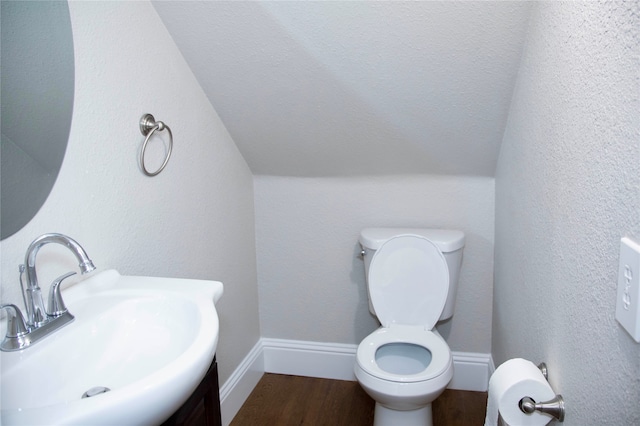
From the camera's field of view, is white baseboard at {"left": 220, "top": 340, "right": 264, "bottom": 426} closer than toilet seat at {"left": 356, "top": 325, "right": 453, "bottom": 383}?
No

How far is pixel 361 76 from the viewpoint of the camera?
1.68 m

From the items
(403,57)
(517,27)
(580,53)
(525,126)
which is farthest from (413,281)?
(580,53)

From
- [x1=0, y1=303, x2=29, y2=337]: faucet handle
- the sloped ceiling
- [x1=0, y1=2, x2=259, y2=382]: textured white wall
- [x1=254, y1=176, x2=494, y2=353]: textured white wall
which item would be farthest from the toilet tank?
[x1=0, y1=303, x2=29, y2=337]: faucet handle

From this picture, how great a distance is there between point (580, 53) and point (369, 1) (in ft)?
2.22

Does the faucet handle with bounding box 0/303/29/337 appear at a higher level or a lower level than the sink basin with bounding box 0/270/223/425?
higher

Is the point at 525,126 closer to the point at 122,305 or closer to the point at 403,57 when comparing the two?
the point at 403,57

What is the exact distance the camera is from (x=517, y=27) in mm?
1447

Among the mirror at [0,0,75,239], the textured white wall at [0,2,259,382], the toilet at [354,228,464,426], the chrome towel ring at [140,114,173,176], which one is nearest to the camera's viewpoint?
the mirror at [0,0,75,239]

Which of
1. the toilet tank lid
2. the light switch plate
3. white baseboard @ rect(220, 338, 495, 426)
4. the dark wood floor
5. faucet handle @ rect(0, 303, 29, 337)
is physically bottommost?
the dark wood floor

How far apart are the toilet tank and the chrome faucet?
126 cm

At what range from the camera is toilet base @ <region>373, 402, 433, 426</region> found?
5.73 ft

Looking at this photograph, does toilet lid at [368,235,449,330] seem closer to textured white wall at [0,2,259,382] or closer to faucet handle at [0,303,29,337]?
textured white wall at [0,2,259,382]

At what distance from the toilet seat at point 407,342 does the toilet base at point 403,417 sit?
142mm

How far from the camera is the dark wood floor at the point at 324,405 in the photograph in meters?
2.04
